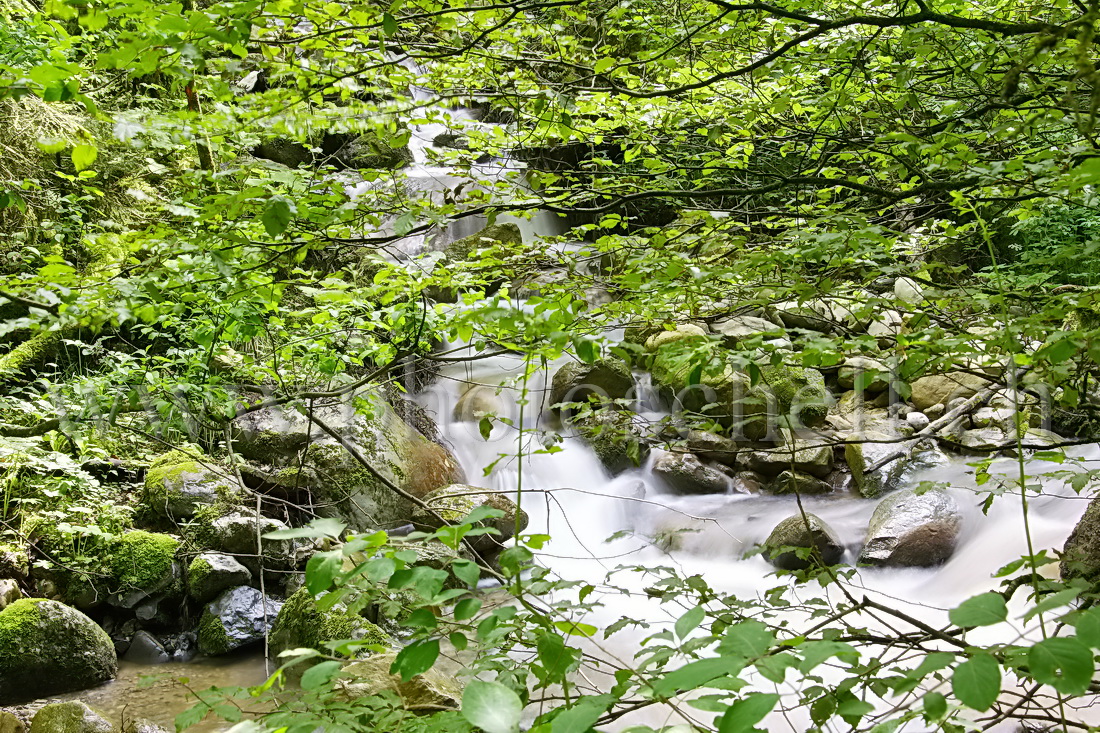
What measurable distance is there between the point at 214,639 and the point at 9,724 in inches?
54.3

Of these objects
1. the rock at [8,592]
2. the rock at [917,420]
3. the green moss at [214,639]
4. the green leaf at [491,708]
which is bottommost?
the green moss at [214,639]

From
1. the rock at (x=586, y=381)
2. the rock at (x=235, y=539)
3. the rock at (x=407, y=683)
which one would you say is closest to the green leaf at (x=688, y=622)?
the rock at (x=407, y=683)

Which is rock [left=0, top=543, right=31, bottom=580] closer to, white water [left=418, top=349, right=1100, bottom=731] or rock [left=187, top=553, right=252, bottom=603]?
rock [left=187, top=553, right=252, bottom=603]

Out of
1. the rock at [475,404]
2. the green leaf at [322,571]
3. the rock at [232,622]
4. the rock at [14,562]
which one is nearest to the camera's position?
the green leaf at [322,571]

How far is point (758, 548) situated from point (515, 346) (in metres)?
0.94

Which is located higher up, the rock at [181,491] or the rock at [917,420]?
the rock at [917,420]

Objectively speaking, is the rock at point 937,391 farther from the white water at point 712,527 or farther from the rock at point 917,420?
A: the white water at point 712,527

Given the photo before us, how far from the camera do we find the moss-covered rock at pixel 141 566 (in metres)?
4.78

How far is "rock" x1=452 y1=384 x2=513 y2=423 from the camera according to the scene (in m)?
7.86

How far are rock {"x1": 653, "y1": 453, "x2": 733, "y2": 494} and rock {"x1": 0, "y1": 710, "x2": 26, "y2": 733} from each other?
17.3 feet

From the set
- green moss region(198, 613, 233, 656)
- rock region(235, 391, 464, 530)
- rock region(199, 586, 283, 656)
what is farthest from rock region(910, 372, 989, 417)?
green moss region(198, 613, 233, 656)

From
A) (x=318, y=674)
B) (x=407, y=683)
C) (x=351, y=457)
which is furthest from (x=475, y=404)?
(x=318, y=674)

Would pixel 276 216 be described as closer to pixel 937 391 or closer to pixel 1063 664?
pixel 1063 664

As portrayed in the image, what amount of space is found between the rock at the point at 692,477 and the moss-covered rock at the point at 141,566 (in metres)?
4.39
